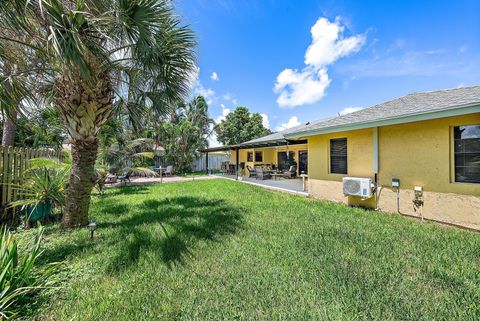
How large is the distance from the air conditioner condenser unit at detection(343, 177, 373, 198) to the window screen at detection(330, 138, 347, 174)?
0.88 meters

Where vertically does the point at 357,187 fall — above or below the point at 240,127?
below

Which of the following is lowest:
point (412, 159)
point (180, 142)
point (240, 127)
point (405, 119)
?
point (412, 159)

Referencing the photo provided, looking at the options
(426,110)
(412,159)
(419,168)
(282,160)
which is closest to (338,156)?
(412,159)

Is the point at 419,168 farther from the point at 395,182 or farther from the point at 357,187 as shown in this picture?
the point at 357,187

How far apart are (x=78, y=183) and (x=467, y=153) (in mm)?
10485

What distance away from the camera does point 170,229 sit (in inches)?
202

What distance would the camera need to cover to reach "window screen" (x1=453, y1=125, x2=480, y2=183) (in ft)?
16.9

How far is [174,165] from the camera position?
74.4 ft

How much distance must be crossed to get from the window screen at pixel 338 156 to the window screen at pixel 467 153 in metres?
3.17

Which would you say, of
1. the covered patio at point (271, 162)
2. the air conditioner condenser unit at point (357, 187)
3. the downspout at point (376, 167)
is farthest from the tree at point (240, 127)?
the downspout at point (376, 167)

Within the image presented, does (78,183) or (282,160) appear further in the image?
(282,160)


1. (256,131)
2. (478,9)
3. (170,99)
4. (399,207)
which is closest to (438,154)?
(399,207)

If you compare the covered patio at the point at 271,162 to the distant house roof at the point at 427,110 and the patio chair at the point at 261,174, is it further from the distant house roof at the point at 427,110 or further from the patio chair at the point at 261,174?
the distant house roof at the point at 427,110

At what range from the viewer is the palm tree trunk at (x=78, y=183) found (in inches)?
203
